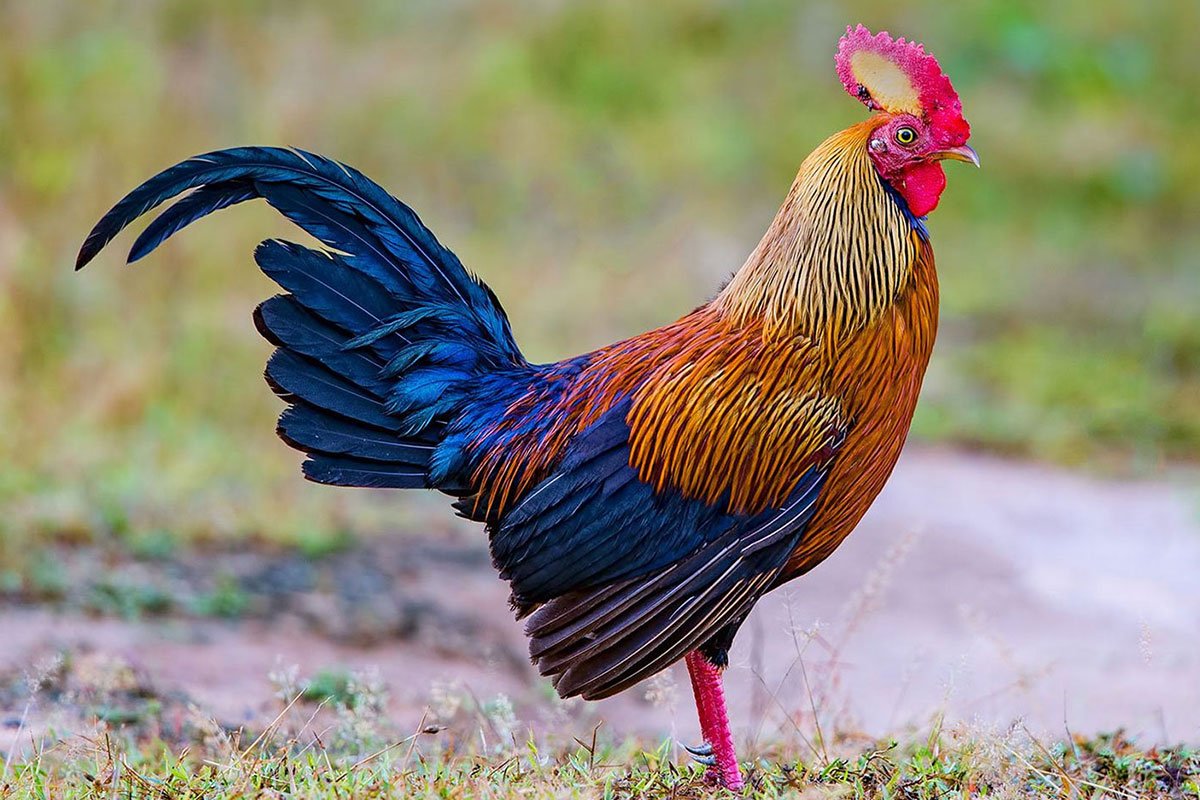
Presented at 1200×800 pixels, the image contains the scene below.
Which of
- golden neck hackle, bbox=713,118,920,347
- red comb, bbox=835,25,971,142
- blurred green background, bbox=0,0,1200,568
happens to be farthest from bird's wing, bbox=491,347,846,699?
blurred green background, bbox=0,0,1200,568

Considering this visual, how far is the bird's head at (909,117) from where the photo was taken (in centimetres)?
381

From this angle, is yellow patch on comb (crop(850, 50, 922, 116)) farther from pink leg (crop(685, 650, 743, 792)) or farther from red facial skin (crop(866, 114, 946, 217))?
pink leg (crop(685, 650, 743, 792))

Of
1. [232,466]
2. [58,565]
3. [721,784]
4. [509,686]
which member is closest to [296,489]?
[232,466]

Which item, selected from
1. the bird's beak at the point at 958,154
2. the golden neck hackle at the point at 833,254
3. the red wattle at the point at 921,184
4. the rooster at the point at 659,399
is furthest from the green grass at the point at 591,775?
the bird's beak at the point at 958,154

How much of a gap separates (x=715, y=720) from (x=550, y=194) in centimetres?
887

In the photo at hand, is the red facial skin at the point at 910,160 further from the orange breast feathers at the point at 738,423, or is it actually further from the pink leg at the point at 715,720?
the pink leg at the point at 715,720

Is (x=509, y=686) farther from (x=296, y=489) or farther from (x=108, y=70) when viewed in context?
(x=108, y=70)

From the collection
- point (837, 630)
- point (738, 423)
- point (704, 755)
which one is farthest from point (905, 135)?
point (837, 630)

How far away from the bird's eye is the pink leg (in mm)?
1477

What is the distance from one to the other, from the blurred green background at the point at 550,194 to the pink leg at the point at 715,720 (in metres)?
3.79

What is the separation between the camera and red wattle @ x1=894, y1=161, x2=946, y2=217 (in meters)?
3.82

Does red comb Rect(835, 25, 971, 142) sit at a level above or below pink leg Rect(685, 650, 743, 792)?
above

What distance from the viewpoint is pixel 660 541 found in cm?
371

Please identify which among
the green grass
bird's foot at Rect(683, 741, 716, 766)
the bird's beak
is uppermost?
the bird's beak
